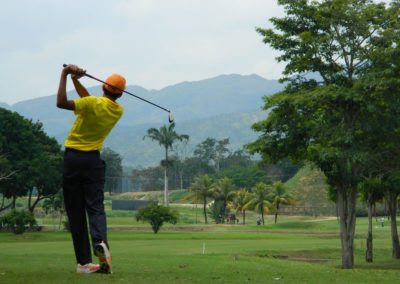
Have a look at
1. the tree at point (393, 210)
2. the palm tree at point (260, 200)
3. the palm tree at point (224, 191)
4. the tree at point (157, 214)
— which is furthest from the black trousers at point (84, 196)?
the palm tree at point (224, 191)

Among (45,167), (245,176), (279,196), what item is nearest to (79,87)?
(45,167)

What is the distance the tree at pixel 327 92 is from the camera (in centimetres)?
2933

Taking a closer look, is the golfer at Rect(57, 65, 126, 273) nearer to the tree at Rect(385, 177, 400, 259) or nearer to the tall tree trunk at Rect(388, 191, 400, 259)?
the tree at Rect(385, 177, 400, 259)

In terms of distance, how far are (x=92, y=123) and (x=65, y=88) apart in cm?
61

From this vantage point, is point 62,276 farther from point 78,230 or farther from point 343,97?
point 343,97

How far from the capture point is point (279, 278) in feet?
31.7

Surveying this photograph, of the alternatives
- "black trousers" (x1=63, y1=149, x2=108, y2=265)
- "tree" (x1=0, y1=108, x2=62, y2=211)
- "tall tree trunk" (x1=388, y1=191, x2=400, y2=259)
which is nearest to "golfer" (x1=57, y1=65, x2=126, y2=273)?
"black trousers" (x1=63, y1=149, x2=108, y2=265)

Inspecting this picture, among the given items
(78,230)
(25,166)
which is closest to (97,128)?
(78,230)

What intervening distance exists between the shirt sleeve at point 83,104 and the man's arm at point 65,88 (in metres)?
0.10

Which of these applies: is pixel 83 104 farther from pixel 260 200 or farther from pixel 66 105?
pixel 260 200

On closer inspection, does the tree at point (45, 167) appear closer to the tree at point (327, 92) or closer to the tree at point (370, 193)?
the tree at point (370, 193)

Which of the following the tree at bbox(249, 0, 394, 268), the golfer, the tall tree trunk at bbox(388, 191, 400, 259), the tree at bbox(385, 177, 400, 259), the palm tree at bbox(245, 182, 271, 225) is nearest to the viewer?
the golfer

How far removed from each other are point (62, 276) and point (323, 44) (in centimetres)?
2336

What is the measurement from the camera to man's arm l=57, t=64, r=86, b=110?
817cm
